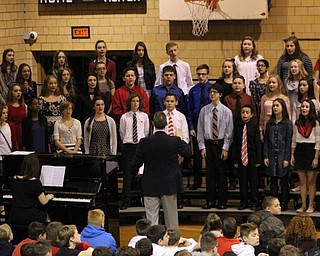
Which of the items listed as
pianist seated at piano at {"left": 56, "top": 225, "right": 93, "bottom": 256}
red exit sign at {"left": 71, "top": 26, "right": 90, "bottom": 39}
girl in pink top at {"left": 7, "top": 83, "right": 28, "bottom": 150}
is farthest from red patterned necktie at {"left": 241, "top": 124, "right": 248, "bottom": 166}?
red exit sign at {"left": 71, "top": 26, "right": 90, "bottom": 39}

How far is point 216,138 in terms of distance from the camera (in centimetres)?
1126

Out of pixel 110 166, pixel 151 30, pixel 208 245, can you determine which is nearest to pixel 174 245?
pixel 208 245

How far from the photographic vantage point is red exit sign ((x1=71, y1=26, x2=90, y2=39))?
14820 mm

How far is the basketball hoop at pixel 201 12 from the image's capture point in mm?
13789

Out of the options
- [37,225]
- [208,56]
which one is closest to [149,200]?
[37,225]

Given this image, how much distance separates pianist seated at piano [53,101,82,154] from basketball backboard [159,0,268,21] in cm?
329

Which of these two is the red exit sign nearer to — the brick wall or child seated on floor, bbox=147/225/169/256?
the brick wall

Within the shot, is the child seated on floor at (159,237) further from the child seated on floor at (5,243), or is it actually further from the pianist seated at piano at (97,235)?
the child seated on floor at (5,243)

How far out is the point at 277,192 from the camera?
37.2ft

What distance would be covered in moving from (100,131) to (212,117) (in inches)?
56.9

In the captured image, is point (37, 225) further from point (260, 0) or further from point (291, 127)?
point (260, 0)

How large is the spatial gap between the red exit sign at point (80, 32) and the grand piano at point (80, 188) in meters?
4.80

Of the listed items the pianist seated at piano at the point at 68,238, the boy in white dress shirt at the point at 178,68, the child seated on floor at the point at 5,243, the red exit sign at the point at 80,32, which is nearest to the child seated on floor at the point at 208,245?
the pianist seated at piano at the point at 68,238

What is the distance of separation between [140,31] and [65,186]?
16.4 ft
